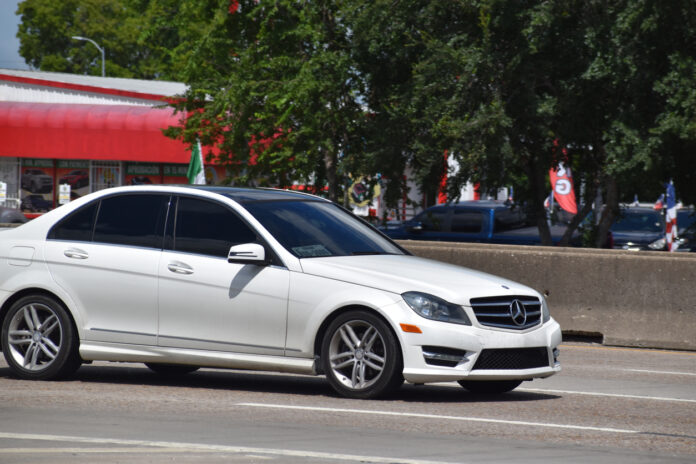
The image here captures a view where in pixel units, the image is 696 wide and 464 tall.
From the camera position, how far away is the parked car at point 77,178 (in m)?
57.1

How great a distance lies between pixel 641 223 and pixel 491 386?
905 inches

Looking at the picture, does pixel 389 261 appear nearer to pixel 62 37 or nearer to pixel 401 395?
pixel 401 395

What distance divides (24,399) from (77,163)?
1960 inches

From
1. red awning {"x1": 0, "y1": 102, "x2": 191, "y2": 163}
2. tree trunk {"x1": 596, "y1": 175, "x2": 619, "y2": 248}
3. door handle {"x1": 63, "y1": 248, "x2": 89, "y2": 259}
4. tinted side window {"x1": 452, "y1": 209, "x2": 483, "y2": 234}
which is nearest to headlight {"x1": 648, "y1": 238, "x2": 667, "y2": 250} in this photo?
tree trunk {"x1": 596, "y1": 175, "x2": 619, "y2": 248}

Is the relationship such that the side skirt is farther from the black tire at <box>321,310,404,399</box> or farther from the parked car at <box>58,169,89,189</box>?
the parked car at <box>58,169,89,189</box>

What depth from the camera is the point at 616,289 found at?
49.0 ft

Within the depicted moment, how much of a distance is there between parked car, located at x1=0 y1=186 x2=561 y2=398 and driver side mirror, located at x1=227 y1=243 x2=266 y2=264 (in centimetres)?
1

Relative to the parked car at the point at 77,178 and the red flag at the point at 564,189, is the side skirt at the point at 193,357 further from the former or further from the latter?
the parked car at the point at 77,178

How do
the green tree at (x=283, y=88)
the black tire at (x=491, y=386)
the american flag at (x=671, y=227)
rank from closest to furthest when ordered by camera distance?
the black tire at (x=491, y=386), the green tree at (x=283, y=88), the american flag at (x=671, y=227)

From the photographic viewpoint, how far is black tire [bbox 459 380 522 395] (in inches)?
369

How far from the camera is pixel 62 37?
278 feet

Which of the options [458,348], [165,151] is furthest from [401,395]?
[165,151]

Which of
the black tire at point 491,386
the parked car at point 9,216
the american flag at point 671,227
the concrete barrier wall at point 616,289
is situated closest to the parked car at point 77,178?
the parked car at point 9,216

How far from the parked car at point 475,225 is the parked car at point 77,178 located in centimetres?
3272
